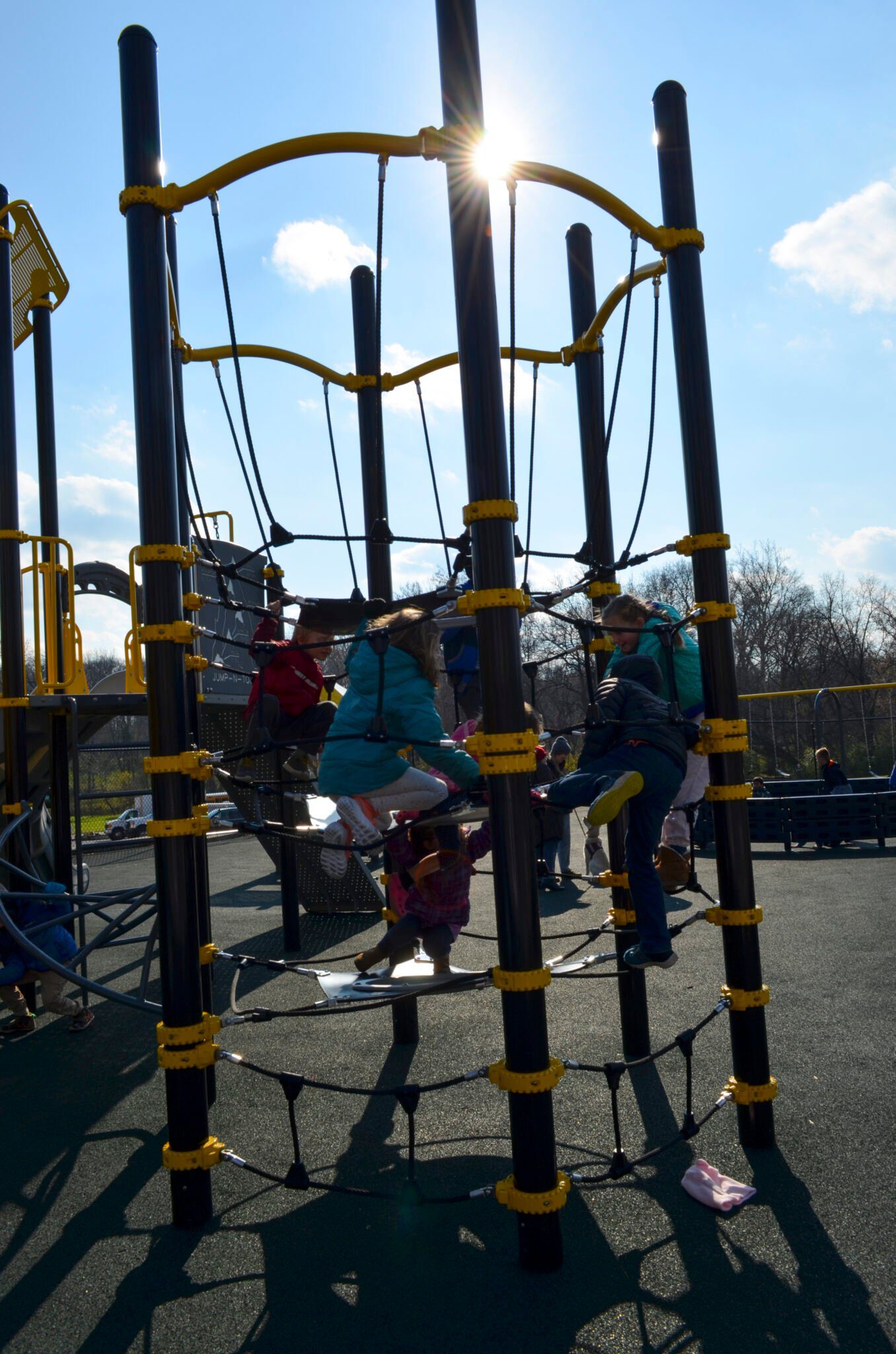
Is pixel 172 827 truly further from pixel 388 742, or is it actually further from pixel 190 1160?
pixel 190 1160

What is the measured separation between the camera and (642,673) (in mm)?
3836

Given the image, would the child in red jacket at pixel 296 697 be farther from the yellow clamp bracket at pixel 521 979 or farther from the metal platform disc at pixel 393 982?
the yellow clamp bracket at pixel 521 979

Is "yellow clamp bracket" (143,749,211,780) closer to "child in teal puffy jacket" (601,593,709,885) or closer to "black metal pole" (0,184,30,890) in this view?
"child in teal puffy jacket" (601,593,709,885)

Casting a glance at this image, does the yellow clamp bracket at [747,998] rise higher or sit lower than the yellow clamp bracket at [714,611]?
lower

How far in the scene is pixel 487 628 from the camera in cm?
283

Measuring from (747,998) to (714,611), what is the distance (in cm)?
148

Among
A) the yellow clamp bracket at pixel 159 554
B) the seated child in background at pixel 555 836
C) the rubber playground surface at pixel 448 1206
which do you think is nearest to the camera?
the rubber playground surface at pixel 448 1206

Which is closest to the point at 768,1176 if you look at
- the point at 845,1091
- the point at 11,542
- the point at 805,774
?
the point at 845,1091

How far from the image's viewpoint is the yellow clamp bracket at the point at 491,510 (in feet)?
9.29

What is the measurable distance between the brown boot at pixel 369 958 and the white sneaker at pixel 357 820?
30.4 inches

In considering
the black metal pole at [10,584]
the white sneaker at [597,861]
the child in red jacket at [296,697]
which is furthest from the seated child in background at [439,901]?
the white sneaker at [597,861]

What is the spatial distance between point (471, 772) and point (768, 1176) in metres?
1.71

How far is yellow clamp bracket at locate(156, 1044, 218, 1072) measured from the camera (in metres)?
3.13

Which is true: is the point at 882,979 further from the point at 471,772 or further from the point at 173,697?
the point at 173,697
